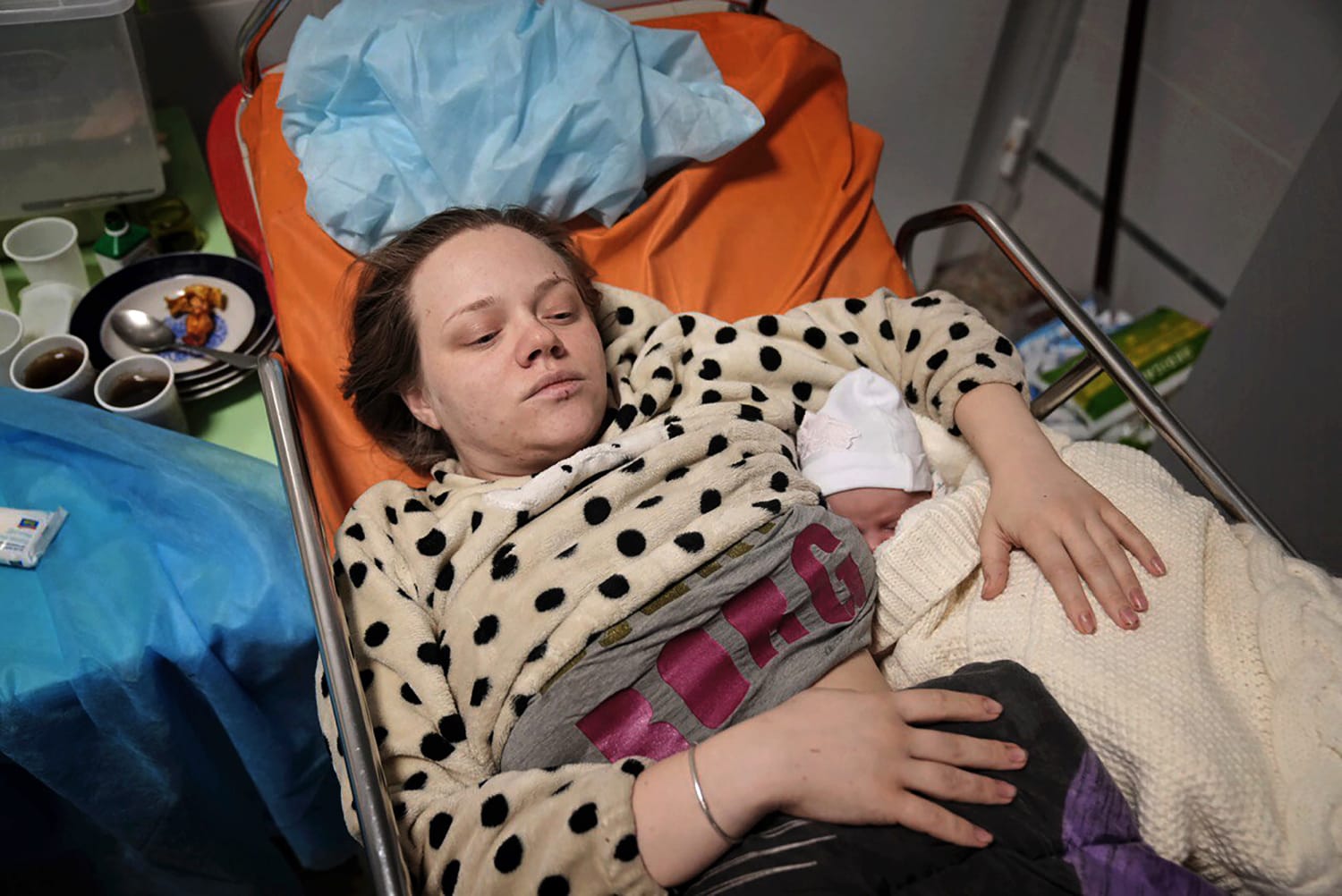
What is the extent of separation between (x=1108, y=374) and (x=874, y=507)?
36cm

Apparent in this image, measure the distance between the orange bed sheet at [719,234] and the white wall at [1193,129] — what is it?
105cm

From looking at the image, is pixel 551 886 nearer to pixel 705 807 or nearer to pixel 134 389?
pixel 705 807

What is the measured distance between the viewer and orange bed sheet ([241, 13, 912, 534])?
140 centimetres

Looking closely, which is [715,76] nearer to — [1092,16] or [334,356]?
[334,356]

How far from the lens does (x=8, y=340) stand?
1403 mm

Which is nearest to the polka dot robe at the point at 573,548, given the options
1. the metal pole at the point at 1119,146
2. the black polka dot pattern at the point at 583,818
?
the black polka dot pattern at the point at 583,818

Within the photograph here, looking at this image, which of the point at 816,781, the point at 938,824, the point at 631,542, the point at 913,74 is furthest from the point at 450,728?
the point at 913,74

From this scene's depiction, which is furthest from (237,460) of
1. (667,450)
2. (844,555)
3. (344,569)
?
(844,555)

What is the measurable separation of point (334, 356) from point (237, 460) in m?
0.21

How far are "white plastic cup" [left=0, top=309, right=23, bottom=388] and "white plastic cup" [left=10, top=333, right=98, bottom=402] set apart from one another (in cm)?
1

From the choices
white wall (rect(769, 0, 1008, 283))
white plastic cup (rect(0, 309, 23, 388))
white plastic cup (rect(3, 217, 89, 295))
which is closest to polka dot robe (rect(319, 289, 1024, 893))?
white plastic cup (rect(0, 309, 23, 388))

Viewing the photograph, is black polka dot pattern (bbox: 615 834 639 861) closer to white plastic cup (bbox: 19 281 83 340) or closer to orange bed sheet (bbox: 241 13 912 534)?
orange bed sheet (bbox: 241 13 912 534)

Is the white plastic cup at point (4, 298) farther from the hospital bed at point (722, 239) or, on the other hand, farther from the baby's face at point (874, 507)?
the baby's face at point (874, 507)

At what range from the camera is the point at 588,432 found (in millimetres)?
1229
